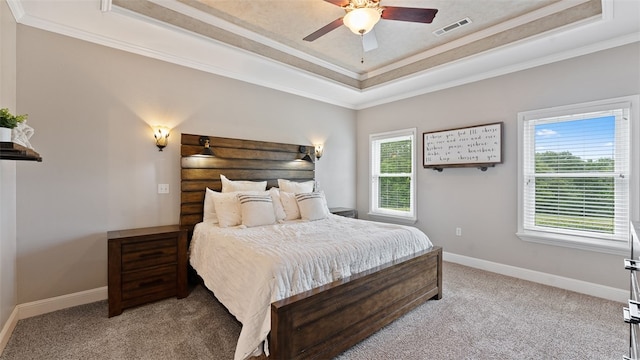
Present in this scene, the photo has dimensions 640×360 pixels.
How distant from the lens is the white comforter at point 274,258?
6.02 feet

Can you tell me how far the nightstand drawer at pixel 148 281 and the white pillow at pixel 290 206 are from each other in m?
1.41

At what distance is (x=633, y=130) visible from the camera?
2867mm

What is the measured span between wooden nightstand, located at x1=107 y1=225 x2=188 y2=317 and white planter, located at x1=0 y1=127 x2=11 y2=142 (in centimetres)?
126

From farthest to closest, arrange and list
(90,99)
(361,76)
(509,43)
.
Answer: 1. (361,76)
2. (509,43)
3. (90,99)

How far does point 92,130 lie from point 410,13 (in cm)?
331

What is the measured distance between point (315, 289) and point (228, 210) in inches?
65.1

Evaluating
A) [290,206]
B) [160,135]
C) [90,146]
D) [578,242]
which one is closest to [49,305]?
[90,146]

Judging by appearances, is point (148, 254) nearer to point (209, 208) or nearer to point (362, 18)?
point (209, 208)

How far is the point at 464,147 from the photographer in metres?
4.09

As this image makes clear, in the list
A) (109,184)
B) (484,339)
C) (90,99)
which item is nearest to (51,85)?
(90,99)

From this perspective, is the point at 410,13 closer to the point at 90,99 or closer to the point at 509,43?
the point at 509,43

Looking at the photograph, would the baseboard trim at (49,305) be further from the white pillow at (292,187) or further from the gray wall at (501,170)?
the gray wall at (501,170)

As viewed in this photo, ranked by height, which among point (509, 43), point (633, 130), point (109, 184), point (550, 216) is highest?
point (509, 43)

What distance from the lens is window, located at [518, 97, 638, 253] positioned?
116 inches
